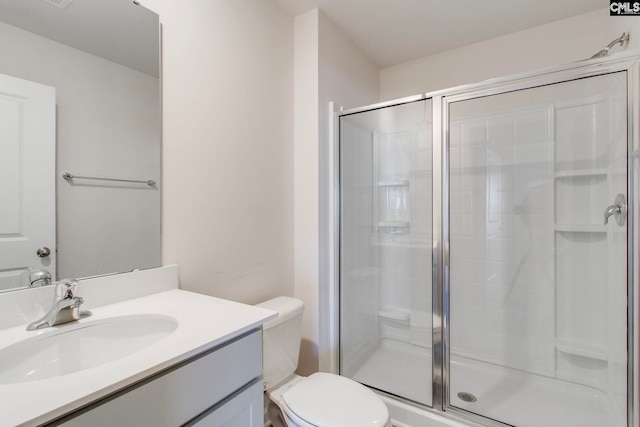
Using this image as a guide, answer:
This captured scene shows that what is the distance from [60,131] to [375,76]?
2.35 metres

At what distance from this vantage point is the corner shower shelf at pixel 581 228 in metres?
1.72

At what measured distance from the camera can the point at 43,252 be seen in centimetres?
93

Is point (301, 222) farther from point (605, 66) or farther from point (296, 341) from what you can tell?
point (605, 66)

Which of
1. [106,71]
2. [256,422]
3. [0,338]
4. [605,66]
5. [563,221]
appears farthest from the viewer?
[563,221]

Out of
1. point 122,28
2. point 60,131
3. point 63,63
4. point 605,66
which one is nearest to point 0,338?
point 60,131

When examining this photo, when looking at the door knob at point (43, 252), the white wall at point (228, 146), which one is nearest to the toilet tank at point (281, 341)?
the white wall at point (228, 146)

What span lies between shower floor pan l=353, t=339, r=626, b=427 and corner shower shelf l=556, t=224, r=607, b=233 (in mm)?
910

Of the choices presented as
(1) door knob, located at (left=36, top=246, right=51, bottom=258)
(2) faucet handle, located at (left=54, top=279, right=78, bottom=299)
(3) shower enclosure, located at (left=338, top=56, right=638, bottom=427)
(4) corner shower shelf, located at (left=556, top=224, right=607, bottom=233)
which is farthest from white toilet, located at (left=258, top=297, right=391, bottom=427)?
(4) corner shower shelf, located at (left=556, top=224, right=607, bottom=233)

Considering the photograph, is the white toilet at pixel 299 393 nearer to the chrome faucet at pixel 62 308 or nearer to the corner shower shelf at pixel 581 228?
the chrome faucet at pixel 62 308

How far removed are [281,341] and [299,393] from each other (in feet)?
0.80

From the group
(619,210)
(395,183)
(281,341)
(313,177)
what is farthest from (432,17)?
(281,341)

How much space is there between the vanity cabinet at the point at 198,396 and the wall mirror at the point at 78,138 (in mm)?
572

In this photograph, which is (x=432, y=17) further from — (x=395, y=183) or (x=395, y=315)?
(x=395, y=315)

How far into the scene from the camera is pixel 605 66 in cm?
131
